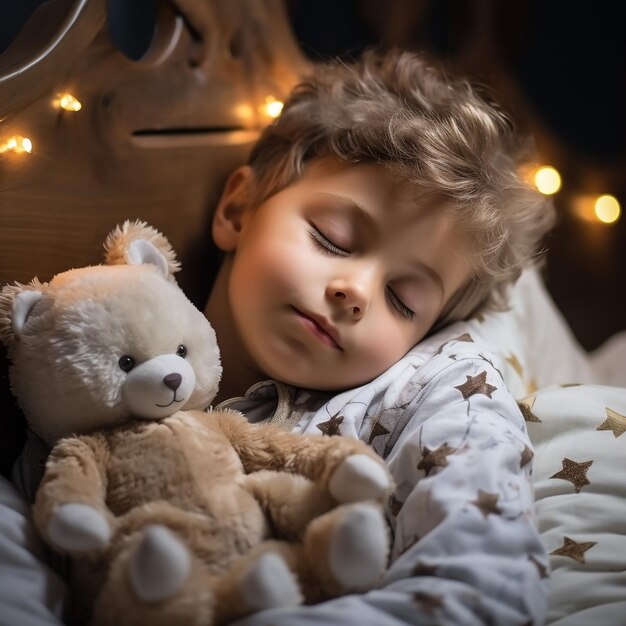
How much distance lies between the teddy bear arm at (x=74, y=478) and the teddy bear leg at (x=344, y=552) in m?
0.20

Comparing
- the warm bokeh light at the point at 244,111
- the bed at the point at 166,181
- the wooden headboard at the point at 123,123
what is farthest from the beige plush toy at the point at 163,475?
the warm bokeh light at the point at 244,111

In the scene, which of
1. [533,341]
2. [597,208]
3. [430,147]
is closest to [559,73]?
[597,208]

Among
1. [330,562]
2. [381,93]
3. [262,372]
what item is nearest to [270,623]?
[330,562]

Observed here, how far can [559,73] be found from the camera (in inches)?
82.8

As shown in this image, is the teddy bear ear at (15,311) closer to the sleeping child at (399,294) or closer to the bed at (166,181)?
the bed at (166,181)

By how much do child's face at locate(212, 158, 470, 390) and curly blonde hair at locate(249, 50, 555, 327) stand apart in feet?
0.11

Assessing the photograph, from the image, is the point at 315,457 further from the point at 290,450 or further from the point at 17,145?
the point at 17,145

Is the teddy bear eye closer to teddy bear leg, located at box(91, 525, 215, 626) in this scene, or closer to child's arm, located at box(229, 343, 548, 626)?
teddy bear leg, located at box(91, 525, 215, 626)

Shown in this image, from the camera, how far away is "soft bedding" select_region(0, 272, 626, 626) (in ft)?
2.43

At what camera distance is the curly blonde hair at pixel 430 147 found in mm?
1092

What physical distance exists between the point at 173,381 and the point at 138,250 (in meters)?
0.22

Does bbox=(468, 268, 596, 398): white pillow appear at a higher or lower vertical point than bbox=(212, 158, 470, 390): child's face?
lower

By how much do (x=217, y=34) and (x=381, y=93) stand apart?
32cm

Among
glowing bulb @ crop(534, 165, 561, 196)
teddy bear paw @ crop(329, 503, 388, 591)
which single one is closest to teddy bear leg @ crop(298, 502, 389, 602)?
teddy bear paw @ crop(329, 503, 388, 591)
